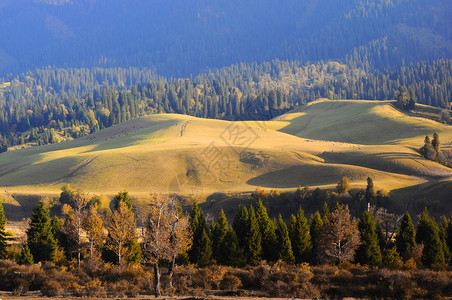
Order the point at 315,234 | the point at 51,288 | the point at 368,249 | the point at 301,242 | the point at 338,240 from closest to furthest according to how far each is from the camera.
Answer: the point at 51,288 → the point at 338,240 → the point at 368,249 → the point at 301,242 → the point at 315,234

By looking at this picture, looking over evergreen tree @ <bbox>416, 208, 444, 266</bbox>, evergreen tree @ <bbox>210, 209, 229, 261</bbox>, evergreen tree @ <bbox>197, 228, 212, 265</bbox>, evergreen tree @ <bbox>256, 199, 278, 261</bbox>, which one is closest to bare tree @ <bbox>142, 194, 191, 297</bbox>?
evergreen tree @ <bbox>197, 228, 212, 265</bbox>

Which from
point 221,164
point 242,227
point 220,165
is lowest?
point 242,227

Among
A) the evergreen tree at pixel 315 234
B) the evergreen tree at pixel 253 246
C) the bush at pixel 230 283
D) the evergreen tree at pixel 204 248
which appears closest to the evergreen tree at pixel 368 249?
the evergreen tree at pixel 315 234

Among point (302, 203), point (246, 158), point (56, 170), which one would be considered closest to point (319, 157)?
point (246, 158)

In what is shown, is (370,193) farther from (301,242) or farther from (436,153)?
(436,153)

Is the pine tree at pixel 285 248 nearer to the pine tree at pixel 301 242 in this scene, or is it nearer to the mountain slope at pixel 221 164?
the pine tree at pixel 301 242

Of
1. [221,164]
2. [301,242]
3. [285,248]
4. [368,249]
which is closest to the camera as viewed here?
[368,249]

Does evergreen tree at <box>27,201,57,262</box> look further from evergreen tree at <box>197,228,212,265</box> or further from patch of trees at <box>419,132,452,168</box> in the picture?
patch of trees at <box>419,132,452,168</box>

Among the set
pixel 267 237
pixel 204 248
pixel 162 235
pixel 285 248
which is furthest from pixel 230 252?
pixel 162 235
